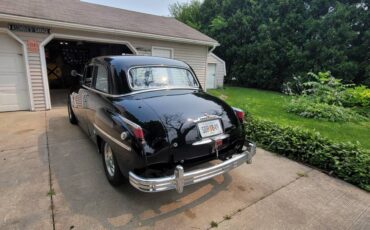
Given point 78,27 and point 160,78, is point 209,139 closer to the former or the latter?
point 160,78

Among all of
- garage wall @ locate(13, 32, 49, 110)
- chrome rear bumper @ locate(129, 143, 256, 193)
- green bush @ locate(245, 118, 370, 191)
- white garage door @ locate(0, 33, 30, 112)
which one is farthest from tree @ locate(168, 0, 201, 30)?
chrome rear bumper @ locate(129, 143, 256, 193)

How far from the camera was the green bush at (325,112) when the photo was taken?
6.80 m

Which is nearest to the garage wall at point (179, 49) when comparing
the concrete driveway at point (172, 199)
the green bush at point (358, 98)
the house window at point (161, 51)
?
the house window at point (161, 51)

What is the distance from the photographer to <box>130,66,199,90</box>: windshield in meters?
2.98

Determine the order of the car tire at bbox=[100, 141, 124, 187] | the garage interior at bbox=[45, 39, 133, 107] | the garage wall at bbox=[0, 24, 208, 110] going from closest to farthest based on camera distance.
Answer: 1. the car tire at bbox=[100, 141, 124, 187]
2. the garage wall at bbox=[0, 24, 208, 110]
3. the garage interior at bbox=[45, 39, 133, 107]

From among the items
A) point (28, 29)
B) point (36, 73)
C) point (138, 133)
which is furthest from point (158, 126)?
point (28, 29)

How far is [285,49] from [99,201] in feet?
58.0

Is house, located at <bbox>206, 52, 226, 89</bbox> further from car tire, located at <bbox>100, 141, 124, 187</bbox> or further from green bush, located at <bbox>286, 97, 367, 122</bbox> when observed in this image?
car tire, located at <bbox>100, 141, 124, 187</bbox>

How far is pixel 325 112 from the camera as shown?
6.92 meters

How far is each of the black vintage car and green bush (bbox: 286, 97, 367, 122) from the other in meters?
5.22

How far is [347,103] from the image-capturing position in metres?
8.41

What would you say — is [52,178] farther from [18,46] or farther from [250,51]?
[250,51]

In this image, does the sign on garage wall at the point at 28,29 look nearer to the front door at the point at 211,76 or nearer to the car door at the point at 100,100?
the car door at the point at 100,100

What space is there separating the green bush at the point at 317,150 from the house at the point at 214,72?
11.2 meters
